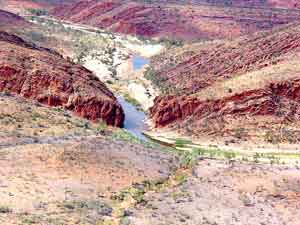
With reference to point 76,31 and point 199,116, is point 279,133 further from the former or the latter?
point 76,31

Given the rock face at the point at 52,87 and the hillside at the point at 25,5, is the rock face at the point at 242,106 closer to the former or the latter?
the rock face at the point at 52,87

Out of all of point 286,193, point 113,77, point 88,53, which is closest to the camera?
point 286,193

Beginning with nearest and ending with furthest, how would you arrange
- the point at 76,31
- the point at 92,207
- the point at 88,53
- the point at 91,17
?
the point at 92,207
the point at 88,53
the point at 76,31
the point at 91,17

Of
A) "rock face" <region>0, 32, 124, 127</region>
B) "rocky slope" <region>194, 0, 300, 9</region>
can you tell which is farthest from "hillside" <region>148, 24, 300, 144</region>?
"rocky slope" <region>194, 0, 300, 9</region>

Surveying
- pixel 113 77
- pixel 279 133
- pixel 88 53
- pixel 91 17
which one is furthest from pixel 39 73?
pixel 91 17

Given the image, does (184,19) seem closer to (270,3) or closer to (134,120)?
(270,3)

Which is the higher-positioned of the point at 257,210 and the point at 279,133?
the point at 279,133

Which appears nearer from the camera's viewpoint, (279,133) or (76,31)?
(279,133)

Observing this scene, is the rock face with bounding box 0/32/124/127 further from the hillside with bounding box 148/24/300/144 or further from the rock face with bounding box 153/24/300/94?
the rock face with bounding box 153/24/300/94

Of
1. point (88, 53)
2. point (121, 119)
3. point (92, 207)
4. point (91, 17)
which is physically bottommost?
point (92, 207)
